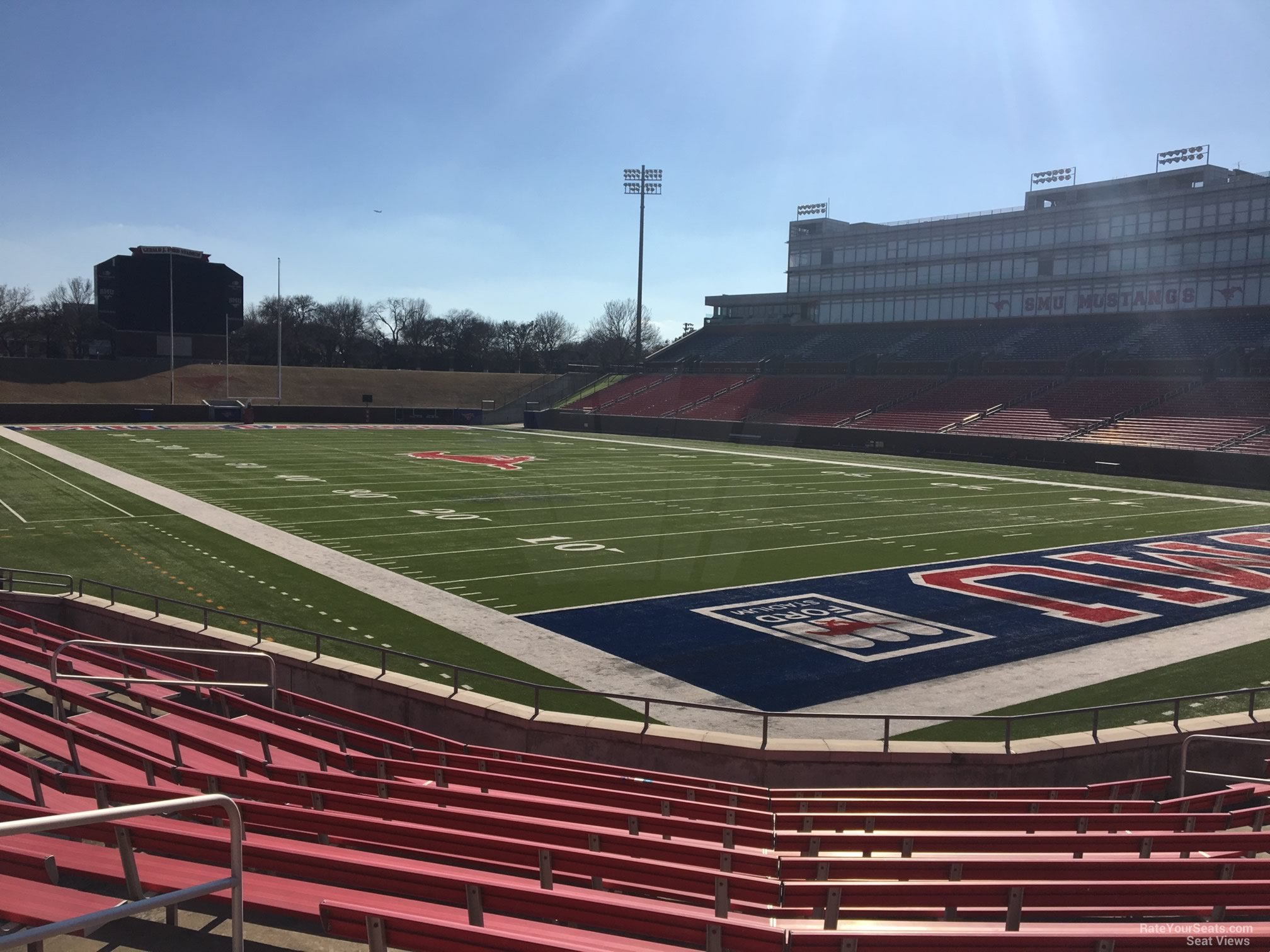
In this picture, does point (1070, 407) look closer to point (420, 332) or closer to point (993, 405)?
point (993, 405)

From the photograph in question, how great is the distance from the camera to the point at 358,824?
5035 millimetres

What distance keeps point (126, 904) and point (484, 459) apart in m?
37.9

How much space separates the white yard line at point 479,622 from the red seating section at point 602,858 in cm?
433

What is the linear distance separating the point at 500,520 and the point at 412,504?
12.7ft

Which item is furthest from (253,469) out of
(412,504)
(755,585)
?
(755,585)

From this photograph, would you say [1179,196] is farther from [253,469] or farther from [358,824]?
[358,824]

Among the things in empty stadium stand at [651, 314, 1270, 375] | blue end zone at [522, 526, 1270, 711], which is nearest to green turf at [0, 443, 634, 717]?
blue end zone at [522, 526, 1270, 711]

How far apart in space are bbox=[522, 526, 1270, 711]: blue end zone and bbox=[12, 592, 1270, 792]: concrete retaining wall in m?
2.28

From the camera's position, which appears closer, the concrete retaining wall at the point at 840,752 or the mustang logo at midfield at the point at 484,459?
the concrete retaining wall at the point at 840,752

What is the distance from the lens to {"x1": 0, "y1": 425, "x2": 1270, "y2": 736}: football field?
14.0 meters

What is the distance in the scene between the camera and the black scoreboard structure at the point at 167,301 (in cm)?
7044

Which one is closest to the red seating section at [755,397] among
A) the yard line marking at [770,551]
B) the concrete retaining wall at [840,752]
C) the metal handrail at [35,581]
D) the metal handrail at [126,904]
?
the yard line marking at [770,551]

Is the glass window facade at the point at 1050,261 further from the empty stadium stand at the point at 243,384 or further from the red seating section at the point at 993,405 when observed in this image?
the empty stadium stand at the point at 243,384

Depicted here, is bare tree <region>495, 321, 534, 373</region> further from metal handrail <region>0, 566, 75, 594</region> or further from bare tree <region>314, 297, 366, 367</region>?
metal handrail <region>0, 566, 75, 594</region>
